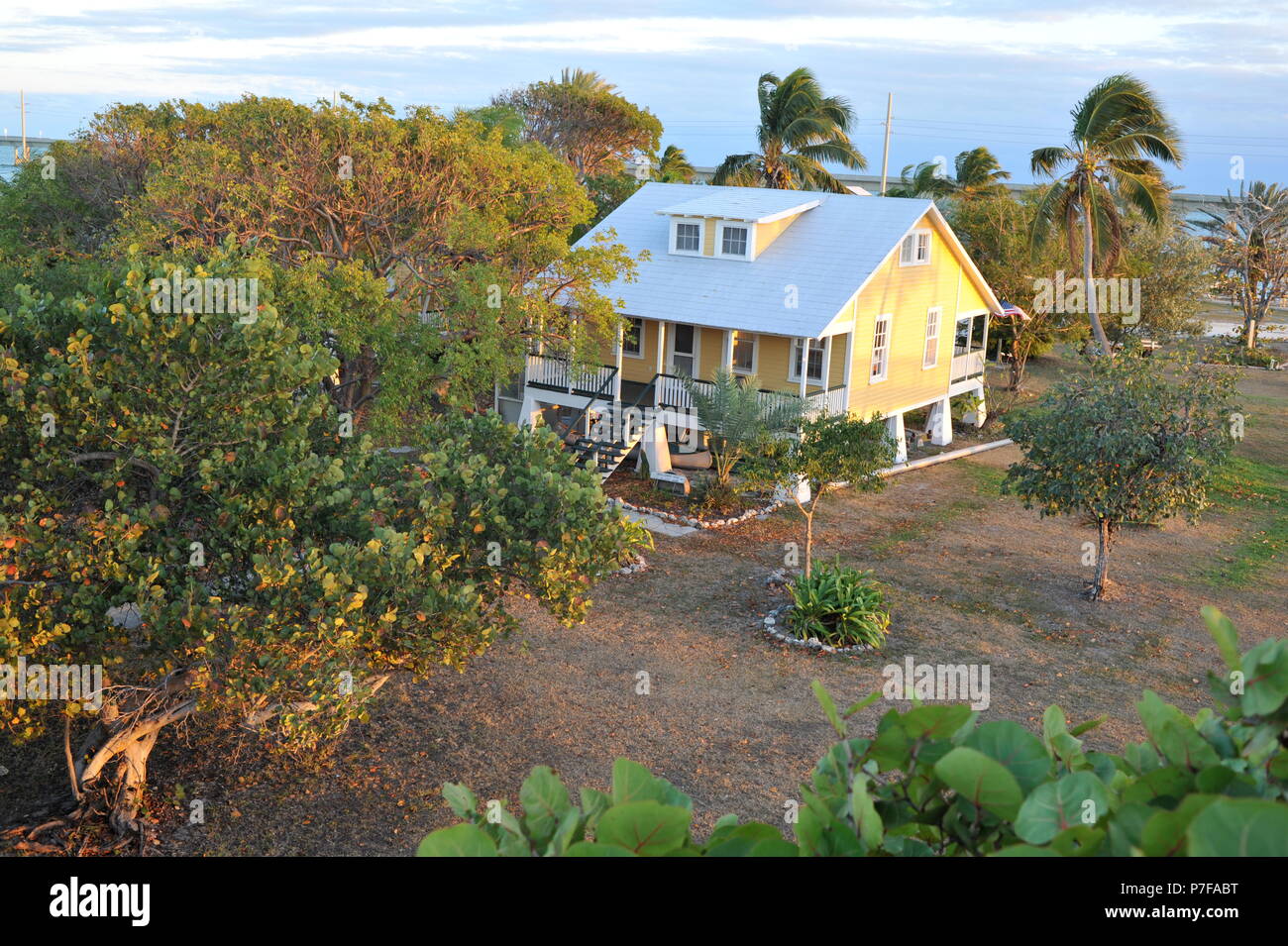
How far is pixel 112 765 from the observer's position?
39.2 ft

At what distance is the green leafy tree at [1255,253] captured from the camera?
48844 millimetres

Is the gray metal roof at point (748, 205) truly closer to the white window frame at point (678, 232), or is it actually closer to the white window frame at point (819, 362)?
the white window frame at point (678, 232)

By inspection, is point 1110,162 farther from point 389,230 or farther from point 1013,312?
point 389,230

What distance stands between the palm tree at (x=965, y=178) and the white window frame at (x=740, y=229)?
20.3 m

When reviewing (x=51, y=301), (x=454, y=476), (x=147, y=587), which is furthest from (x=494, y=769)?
(x=51, y=301)

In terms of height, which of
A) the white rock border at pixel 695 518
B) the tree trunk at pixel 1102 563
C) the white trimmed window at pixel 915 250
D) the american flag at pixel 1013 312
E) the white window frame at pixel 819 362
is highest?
the white trimmed window at pixel 915 250

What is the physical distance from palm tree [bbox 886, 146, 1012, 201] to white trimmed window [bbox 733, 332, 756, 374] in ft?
66.9

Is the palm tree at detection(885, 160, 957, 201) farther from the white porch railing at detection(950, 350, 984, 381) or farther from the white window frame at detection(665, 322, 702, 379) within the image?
the white window frame at detection(665, 322, 702, 379)

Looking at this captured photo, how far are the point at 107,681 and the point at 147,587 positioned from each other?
2553 millimetres

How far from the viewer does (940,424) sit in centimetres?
3198

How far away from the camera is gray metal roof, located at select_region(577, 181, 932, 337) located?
985 inches

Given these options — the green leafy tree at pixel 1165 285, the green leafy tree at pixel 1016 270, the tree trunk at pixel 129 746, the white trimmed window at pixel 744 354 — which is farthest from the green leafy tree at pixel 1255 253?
the tree trunk at pixel 129 746

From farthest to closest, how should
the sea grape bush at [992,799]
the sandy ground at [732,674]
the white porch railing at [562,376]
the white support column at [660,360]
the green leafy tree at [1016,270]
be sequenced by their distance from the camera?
the green leafy tree at [1016,270] → the white porch railing at [562,376] → the white support column at [660,360] → the sandy ground at [732,674] → the sea grape bush at [992,799]

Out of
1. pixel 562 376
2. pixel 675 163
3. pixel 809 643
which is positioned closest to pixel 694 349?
pixel 562 376
